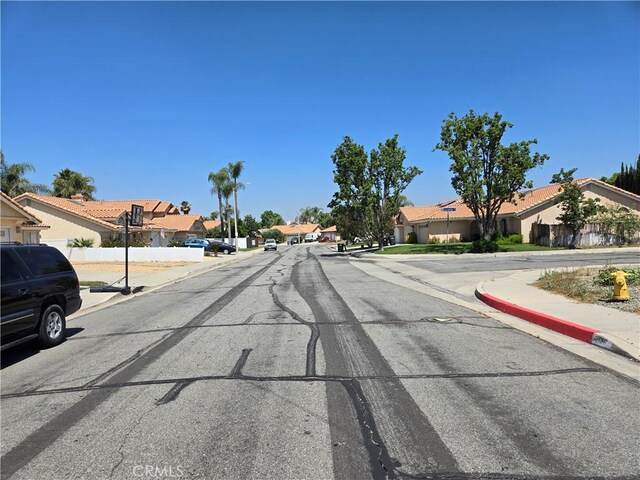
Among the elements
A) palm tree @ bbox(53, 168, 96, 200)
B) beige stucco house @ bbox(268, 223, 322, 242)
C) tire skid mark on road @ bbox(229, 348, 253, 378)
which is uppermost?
palm tree @ bbox(53, 168, 96, 200)

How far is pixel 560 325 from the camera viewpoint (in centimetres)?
862

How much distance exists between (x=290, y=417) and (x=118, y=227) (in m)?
42.2

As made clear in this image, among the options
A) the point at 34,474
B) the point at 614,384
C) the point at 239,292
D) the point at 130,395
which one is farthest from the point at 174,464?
the point at 239,292

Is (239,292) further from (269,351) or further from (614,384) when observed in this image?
(614,384)

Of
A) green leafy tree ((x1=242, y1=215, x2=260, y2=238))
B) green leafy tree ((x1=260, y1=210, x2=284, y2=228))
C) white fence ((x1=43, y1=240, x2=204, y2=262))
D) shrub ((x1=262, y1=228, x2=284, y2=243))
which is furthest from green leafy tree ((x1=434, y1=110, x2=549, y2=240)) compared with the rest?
green leafy tree ((x1=260, y1=210, x2=284, y2=228))

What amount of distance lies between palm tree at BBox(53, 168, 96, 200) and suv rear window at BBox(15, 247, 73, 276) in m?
60.9

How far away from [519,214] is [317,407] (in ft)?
136

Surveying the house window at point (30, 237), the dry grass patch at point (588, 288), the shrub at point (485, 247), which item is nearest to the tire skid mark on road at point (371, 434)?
the dry grass patch at point (588, 288)

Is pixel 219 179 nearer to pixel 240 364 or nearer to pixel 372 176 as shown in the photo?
pixel 372 176

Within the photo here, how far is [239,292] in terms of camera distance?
52.1 feet

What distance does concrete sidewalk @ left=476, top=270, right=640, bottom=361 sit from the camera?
7.26 m

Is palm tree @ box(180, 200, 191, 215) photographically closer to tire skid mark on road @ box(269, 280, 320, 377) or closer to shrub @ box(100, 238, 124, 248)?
shrub @ box(100, 238, 124, 248)

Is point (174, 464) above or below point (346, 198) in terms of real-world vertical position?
below

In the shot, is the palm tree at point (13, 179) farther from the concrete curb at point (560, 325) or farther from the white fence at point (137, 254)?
the concrete curb at point (560, 325)
